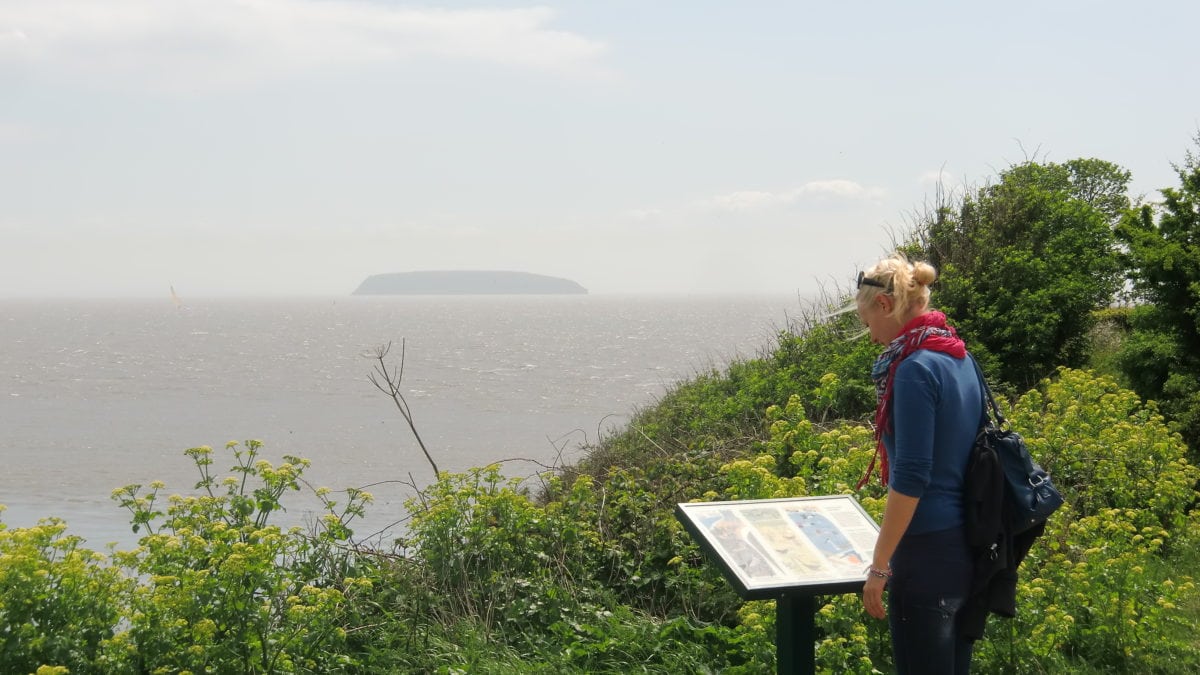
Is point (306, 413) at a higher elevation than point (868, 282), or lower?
lower

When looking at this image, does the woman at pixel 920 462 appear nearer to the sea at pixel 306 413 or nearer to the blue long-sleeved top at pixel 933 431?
the blue long-sleeved top at pixel 933 431

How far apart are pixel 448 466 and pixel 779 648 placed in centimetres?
1970

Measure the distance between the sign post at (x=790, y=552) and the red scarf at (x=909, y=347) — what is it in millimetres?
501

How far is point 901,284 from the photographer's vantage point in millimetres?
3436

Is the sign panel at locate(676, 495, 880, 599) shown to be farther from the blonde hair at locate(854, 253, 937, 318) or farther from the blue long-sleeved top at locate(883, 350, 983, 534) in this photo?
the blonde hair at locate(854, 253, 937, 318)

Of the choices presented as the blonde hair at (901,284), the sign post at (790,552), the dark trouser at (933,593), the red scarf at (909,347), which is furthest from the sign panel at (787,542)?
the blonde hair at (901,284)

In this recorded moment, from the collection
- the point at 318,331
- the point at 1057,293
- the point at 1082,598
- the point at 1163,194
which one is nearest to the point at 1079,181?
the point at 1057,293

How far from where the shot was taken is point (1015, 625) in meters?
5.16

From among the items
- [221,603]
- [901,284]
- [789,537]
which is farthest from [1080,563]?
[221,603]

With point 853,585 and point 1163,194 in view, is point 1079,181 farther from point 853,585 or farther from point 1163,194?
point 853,585

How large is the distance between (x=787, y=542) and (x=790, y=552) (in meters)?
0.09

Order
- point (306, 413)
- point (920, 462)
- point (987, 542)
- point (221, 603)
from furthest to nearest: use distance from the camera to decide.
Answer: point (306, 413)
point (221, 603)
point (987, 542)
point (920, 462)

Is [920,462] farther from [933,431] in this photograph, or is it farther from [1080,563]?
[1080,563]

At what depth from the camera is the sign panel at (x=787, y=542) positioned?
139 inches
